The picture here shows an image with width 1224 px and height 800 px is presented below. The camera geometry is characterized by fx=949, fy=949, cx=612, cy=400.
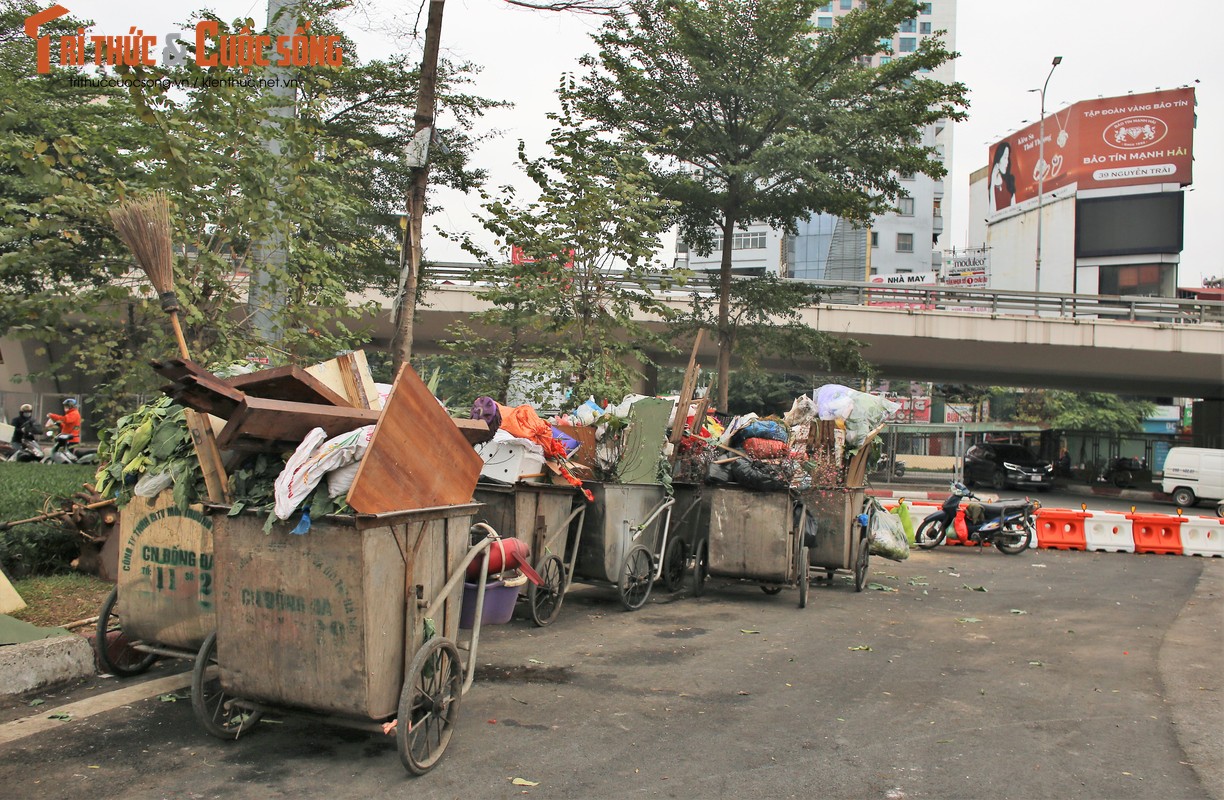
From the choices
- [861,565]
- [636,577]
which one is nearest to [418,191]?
[636,577]

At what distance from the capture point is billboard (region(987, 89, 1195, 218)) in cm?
4259

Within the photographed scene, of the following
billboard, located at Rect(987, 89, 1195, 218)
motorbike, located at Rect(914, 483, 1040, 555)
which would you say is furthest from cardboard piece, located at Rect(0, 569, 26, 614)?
billboard, located at Rect(987, 89, 1195, 218)

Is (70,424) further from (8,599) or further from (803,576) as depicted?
(803,576)

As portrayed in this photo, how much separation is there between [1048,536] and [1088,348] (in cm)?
1314

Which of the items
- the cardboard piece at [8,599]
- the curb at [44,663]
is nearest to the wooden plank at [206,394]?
the curb at [44,663]

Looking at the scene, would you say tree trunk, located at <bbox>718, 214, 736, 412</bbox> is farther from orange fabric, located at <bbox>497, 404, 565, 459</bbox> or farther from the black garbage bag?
orange fabric, located at <bbox>497, 404, 565, 459</bbox>

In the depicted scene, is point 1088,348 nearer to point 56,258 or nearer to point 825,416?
point 825,416

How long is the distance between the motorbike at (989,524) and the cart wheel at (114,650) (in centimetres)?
1292

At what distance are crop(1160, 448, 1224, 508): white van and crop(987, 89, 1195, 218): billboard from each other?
19.1m

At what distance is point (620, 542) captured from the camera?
8.95m

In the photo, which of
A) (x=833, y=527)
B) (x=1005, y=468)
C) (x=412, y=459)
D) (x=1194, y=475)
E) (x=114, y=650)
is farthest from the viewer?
(x=1005, y=468)

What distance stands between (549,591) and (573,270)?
19.1 feet

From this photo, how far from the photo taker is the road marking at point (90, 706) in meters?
4.95

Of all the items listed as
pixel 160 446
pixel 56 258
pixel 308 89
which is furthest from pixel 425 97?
pixel 160 446
